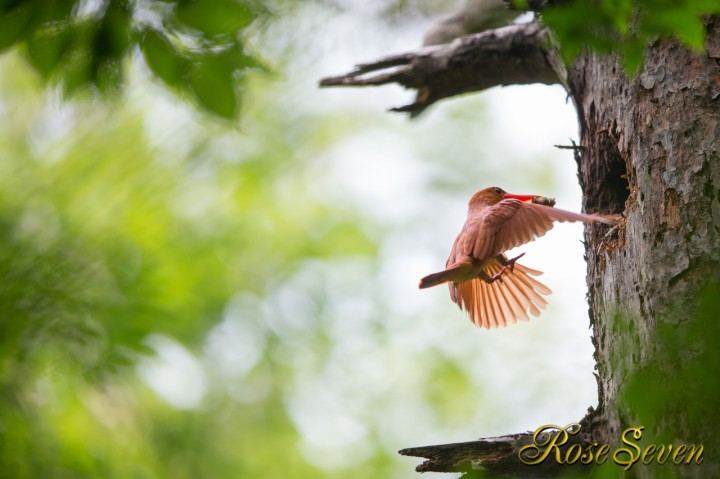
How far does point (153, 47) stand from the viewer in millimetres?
1543

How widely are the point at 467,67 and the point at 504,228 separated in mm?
1181

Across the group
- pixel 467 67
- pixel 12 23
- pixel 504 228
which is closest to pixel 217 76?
pixel 12 23

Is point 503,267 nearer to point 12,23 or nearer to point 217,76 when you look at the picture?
point 217,76

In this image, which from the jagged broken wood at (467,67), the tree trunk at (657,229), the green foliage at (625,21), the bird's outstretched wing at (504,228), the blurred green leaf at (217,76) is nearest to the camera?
the green foliage at (625,21)

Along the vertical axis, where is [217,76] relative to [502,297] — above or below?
below

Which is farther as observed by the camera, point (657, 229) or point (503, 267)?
point (503, 267)

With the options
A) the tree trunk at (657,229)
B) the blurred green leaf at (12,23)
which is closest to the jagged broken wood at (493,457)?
the tree trunk at (657,229)

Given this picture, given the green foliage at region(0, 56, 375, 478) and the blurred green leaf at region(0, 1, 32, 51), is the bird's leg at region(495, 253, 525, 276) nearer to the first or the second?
the green foliage at region(0, 56, 375, 478)

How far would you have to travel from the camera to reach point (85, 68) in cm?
154

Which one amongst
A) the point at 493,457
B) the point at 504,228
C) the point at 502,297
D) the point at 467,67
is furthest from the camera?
the point at 467,67

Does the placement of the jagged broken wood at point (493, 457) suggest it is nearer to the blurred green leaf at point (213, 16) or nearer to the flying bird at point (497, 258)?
the flying bird at point (497, 258)

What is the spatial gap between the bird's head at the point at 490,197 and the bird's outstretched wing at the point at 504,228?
250 mm

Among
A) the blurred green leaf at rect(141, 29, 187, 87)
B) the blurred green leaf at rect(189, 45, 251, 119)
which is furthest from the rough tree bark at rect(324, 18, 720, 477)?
the blurred green leaf at rect(141, 29, 187, 87)

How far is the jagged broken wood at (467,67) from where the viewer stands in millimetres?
3309
